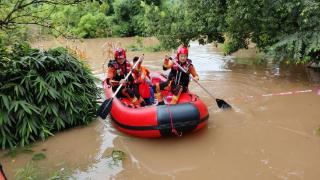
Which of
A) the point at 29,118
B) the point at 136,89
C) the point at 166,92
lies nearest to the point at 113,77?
the point at 136,89

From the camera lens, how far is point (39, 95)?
6605mm

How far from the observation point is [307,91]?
27.9 ft

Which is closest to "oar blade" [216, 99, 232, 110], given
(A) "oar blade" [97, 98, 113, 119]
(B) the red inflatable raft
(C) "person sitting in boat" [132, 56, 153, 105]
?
(B) the red inflatable raft

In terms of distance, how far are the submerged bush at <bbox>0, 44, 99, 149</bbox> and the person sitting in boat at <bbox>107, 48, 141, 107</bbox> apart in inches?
20.5

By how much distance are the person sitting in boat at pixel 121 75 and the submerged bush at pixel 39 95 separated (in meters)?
0.52

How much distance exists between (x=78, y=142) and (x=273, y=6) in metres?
4.96

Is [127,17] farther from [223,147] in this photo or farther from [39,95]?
[223,147]

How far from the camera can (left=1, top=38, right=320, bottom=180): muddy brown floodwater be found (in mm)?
5387

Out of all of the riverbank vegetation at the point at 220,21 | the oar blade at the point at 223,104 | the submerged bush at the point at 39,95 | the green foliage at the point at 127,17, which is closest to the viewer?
the riverbank vegetation at the point at 220,21

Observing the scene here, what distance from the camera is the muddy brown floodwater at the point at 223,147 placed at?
5387 mm

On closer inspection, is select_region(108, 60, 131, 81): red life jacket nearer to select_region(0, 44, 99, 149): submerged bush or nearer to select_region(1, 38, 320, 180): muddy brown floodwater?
select_region(0, 44, 99, 149): submerged bush

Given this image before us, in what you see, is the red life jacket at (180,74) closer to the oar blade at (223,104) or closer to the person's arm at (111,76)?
the oar blade at (223,104)

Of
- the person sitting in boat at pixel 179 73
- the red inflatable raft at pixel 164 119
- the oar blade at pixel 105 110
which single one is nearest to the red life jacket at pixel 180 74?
the person sitting in boat at pixel 179 73

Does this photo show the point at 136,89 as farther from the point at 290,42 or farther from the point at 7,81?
the point at 290,42
